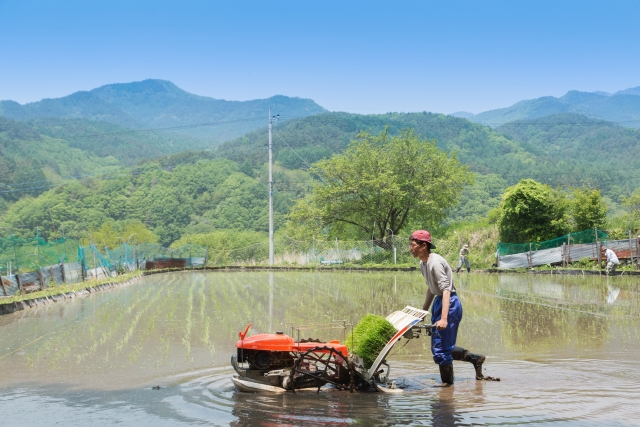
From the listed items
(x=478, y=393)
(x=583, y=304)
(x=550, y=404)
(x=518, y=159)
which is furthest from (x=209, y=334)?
(x=518, y=159)

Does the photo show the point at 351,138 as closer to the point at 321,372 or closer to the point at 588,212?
the point at 588,212

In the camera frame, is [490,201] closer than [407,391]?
No

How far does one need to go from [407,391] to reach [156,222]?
311 ft

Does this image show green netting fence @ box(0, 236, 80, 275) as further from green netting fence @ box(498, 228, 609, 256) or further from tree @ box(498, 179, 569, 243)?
tree @ box(498, 179, 569, 243)

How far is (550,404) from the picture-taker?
676cm

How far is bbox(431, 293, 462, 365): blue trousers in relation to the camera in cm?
742

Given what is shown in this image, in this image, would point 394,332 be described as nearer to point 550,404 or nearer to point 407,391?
point 407,391

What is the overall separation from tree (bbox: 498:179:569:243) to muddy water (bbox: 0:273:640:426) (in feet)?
60.4

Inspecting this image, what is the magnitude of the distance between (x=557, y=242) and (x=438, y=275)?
26773mm

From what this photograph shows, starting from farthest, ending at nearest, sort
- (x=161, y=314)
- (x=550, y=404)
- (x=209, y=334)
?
(x=161, y=314)
(x=209, y=334)
(x=550, y=404)

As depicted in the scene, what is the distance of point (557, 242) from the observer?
3241 centimetres

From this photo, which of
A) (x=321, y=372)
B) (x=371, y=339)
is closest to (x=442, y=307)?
(x=371, y=339)

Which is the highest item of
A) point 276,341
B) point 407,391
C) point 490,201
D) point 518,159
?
point 518,159

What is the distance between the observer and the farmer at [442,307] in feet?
24.2
